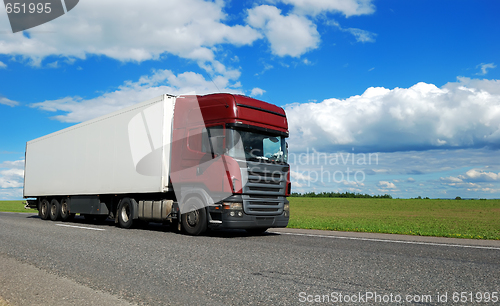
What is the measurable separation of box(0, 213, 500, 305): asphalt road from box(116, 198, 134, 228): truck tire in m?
4.49

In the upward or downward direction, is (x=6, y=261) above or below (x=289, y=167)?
below

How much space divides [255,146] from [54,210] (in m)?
12.8

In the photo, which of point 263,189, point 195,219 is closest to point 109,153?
point 195,219

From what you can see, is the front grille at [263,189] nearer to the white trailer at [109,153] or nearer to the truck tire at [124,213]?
the white trailer at [109,153]

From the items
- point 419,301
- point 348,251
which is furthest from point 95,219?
point 419,301

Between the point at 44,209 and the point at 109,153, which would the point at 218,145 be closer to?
the point at 109,153

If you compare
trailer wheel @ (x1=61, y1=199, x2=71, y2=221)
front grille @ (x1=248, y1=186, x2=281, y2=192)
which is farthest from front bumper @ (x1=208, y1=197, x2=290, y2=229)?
trailer wheel @ (x1=61, y1=199, x2=71, y2=221)

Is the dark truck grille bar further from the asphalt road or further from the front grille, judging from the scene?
the asphalt road

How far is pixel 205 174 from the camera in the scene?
10.3 m

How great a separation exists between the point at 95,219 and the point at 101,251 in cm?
1288

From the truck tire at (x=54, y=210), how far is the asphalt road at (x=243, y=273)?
10021 mm

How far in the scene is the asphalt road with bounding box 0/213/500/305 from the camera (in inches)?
172

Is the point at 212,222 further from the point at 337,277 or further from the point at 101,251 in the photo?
the point at 337,277

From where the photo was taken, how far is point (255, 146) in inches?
416
